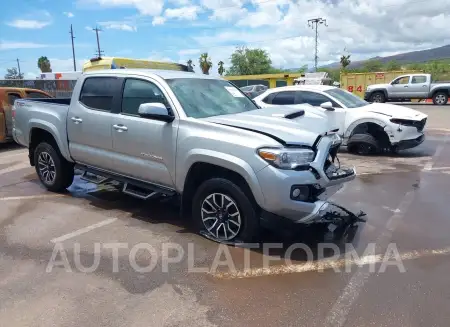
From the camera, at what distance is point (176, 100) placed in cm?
477

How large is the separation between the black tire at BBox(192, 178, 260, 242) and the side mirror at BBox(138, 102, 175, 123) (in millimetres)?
843

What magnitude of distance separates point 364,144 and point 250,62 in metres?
76.7

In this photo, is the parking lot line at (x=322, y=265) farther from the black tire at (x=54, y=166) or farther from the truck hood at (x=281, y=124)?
the black tire at (x=54, y=166)

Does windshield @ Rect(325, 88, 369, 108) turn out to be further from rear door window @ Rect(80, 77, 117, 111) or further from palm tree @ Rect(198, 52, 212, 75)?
palm tree @ Rect(198, 52, 212, 75)

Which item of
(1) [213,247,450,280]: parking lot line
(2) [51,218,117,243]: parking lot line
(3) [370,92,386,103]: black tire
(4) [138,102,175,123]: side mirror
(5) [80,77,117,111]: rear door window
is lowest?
(1) [213,247,450,280]: parking lot line

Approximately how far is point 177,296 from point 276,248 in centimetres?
131

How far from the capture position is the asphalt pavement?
3.17 m

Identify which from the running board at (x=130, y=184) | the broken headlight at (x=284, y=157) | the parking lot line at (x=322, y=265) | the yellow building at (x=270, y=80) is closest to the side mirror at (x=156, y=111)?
the running board at (x=130, y=184)

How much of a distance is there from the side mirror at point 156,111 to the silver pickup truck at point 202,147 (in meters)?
0.01

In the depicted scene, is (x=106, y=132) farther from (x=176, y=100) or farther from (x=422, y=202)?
(x=422, y=202)

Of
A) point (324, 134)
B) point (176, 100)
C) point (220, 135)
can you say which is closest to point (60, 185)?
point (176, 100)

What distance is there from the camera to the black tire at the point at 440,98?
2431 cm

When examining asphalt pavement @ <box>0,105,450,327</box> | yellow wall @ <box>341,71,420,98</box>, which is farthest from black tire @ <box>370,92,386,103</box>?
asphalt pavement @ <box>0,105,450,327</box>

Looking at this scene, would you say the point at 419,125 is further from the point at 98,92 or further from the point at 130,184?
the point at 98,92
